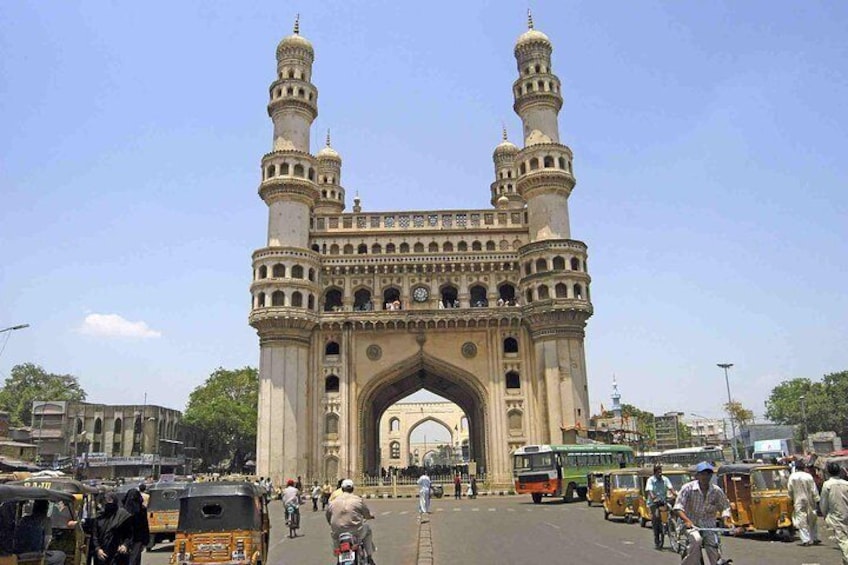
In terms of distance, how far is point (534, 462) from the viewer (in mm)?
33750

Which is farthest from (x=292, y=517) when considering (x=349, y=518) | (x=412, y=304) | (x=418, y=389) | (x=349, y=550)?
A: (x=418, y=389)

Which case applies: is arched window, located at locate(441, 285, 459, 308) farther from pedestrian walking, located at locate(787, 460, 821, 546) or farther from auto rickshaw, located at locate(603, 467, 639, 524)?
pedestrian walking, located at locate(787, 460, 821, 546)

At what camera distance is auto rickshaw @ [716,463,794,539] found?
16.4m

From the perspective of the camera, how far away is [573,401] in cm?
4312

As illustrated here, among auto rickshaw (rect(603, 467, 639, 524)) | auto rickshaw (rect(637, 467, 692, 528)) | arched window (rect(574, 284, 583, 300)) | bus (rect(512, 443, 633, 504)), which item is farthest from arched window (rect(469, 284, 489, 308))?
auto rickshaw (rect(637, 467, 692, 528))

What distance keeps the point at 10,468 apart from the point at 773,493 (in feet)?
104

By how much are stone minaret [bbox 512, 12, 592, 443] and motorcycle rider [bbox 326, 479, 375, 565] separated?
33699 millimetres

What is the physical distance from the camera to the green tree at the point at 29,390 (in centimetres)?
7206

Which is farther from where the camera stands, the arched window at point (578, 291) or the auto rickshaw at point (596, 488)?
the arched window at point (578, 291)

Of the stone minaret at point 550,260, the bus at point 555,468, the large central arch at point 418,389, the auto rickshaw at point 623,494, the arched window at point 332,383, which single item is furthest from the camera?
the arched window at point 332,383

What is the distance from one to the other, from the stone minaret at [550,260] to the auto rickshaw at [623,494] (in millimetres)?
19594

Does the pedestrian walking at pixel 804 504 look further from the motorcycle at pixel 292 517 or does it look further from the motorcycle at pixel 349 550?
the motorcycle at pixel 292 517

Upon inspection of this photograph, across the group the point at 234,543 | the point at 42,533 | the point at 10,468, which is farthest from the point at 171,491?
the point at 10,468

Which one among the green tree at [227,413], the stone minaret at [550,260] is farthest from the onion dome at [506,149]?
the green tree at [227,413]
